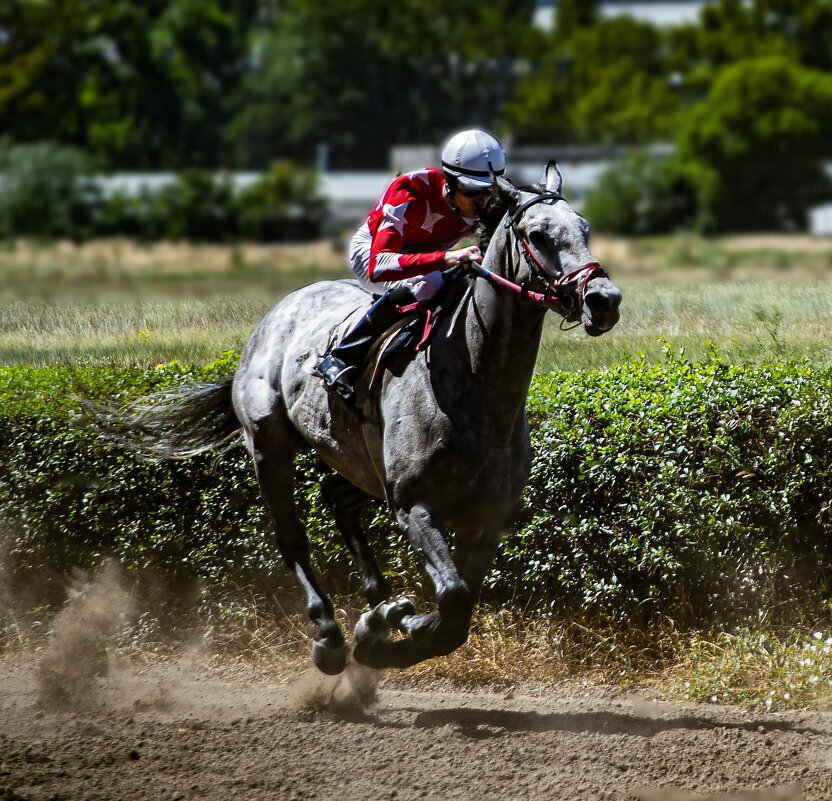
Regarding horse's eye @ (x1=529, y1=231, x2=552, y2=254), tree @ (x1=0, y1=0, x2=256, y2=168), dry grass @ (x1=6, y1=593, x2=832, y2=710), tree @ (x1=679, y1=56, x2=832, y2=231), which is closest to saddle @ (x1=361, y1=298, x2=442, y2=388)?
horse's eye @ (x1=529, y1=231, x2=552, y2=254)

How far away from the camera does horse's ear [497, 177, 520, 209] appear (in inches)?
187

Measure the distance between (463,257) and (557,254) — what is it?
0.51 metres

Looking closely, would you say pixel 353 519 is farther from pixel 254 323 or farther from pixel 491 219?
pixel 254 323

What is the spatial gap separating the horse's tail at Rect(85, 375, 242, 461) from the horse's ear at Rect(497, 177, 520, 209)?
2.40 m

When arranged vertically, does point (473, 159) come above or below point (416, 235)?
above

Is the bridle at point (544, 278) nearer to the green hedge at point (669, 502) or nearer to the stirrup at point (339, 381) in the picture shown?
the stirrup at point (339, 381)

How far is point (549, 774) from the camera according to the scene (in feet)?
15.5

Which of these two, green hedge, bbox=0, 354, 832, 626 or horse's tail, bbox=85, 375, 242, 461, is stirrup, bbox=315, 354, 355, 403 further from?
horse's tail, bbox=85, 375, 242, 461

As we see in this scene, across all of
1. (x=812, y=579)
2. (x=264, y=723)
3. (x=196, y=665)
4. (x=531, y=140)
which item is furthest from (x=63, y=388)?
(x=531, y=140)

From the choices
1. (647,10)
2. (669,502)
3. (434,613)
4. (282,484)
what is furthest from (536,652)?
(647,10)

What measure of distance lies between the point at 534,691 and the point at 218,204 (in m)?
23.8

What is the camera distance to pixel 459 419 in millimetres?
4828

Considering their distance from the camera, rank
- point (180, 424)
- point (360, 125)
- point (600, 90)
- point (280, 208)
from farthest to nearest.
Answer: point (600, 90) < point (360, 125) < point (280, 208) < point (180, 424)

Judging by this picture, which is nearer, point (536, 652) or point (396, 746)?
point (396, 746)
